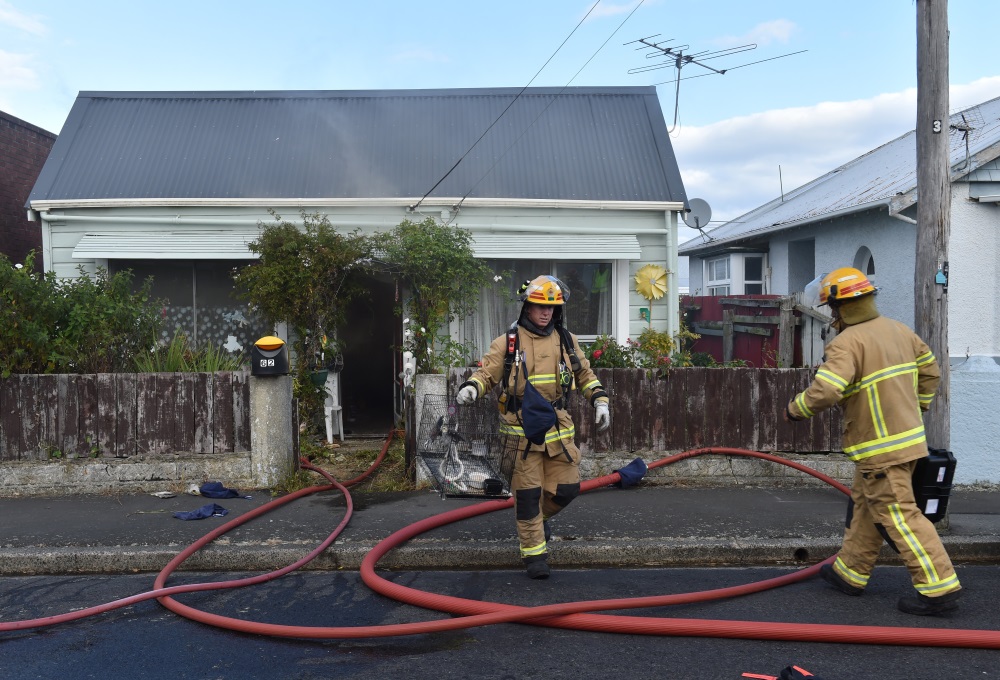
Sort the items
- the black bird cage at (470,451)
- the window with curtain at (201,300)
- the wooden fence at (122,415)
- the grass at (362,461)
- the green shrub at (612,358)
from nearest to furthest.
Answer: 1. the black bird cage at (470,451)
2. the wooden fence at (122,415)
3. the grass at (362,461)
4. the green shrub at (612,358)
5. the window with curtain at (201,300)

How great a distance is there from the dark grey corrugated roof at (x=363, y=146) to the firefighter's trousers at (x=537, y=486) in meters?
5.25

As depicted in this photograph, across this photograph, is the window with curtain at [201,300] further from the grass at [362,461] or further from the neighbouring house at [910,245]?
the neighbouring house at [910,245]

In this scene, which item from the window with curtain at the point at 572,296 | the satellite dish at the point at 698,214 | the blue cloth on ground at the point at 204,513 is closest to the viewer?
the blue cloth on ground at the point at 204,513

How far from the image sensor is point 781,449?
7535mm

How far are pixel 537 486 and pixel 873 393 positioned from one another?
6.73 feet

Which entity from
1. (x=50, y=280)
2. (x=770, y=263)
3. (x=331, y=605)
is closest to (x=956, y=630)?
(x=331, y=605)

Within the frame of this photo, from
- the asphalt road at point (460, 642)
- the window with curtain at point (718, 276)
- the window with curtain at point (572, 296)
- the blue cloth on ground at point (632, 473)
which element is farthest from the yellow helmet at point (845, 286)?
the window with curtain at point (718, 276)

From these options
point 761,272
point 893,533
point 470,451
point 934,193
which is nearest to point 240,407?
point 470,451

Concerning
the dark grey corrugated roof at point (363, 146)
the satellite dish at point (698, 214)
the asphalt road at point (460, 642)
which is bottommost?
the asphalt road at point (460, 642)

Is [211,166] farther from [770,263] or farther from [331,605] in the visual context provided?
[770,263]

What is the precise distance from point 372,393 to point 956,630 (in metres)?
9.15

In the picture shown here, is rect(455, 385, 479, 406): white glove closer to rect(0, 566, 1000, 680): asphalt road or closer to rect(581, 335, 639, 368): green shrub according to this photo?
rect(0, 566, 1000, 680): asphalt road

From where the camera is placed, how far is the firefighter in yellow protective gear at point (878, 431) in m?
4.36

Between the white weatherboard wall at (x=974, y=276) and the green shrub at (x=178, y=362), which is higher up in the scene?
the white weatherboard wall at (x=974, y=276)
